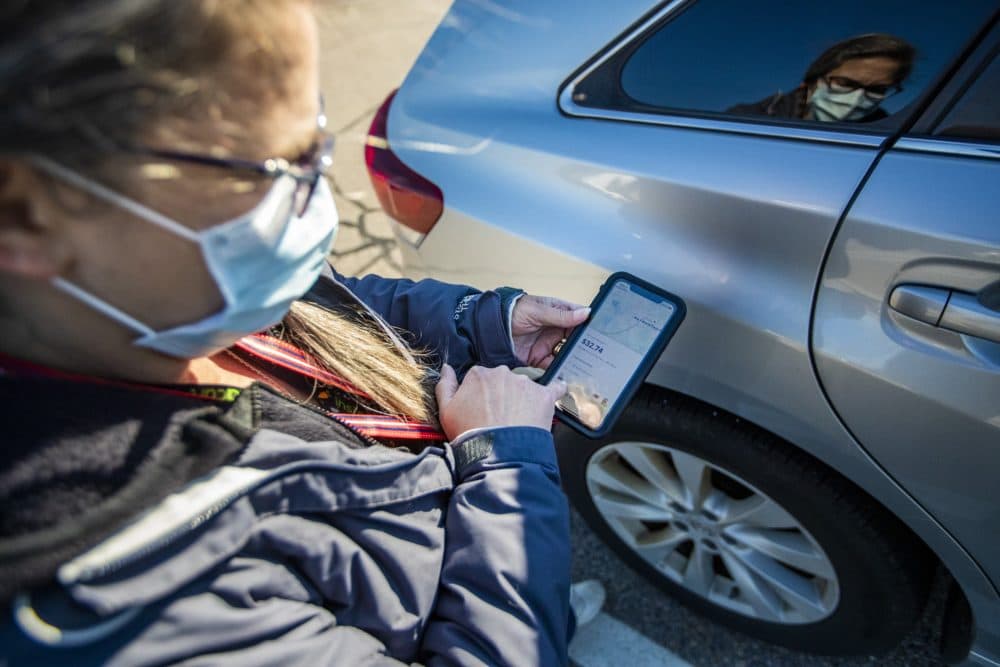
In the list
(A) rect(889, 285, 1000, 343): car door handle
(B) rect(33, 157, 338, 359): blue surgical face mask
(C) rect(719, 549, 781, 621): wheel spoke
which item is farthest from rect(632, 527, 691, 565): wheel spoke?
(B) rect(33, 157, 338, 359): blue surgical face mask

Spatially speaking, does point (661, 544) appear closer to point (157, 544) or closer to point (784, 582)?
point (784, 582)

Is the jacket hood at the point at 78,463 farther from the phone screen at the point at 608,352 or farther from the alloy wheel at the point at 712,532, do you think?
the alloy wheel at the point at 712,532

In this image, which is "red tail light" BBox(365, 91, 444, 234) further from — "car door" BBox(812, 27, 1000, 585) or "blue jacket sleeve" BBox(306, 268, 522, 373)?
"car door" BBox(812, 27, 1000, 585)

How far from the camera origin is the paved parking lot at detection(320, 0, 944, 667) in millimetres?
1858

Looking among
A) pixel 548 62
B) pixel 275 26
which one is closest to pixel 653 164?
pixel 548 62

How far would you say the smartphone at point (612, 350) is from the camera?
1.36 m

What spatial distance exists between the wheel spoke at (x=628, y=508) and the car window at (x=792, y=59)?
1.09m

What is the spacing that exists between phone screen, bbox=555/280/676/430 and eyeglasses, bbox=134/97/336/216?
74 centimetres

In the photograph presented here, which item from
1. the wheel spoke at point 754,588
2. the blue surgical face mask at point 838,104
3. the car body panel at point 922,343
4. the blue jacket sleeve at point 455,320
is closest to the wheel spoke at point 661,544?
the wheel spoke at point 754,588

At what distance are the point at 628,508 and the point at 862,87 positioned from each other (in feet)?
3.99

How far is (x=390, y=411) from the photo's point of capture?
1123 millimetres

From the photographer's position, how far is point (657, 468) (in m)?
1.72

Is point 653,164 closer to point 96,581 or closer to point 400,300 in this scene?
point 400,300

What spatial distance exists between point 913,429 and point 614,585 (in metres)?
1.14
